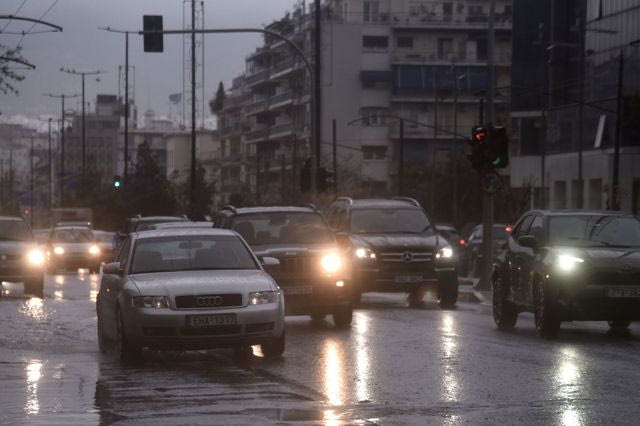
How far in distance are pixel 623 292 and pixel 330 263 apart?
4588 millimetres

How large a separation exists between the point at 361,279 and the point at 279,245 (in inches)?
216

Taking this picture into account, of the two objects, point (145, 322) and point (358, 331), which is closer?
point (145, 322)

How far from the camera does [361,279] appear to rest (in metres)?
27.7

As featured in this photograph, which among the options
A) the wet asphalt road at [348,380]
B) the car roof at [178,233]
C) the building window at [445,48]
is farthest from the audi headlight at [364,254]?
the building window at [445,48]

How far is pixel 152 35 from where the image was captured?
39.0 m

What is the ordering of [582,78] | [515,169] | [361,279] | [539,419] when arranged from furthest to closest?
1. [515,169]
2. [582,78]
3. [361,279]
4. [539,419]

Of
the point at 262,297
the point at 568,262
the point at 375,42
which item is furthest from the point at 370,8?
Answer: the point at 262,297

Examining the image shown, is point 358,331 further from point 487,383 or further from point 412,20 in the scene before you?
point 412,20

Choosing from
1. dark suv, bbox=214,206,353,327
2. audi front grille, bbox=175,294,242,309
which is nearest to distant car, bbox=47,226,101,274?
dark suv, bbox=214,206,353,327

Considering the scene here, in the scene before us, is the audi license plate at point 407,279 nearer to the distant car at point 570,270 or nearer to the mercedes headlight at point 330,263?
the distant car at point 570,270

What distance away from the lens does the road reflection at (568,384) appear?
36.9 feet

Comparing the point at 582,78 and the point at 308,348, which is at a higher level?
the point at 582,78

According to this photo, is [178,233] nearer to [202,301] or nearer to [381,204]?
[202,301]

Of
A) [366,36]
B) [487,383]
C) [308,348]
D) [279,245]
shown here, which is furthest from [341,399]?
[366,36]
